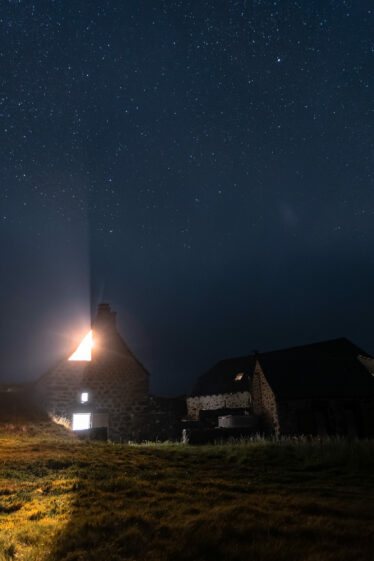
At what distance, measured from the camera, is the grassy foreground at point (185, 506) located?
16.0 feet

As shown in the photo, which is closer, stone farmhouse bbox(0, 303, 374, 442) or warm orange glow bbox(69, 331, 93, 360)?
stone farmhouse bbox(0, 303, 374, 442)

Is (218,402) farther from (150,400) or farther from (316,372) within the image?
(316,372)

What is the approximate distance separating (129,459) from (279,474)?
477cm

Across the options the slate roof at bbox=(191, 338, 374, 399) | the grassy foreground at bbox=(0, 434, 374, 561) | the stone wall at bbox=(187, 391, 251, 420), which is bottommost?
the grassy foreground at bbox=(0, 434, 374, 561)

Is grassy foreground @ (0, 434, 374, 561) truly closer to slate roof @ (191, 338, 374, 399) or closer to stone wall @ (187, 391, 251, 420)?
slate roof @ (191, 338, 374, 399)

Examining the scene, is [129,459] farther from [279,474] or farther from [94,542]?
[94,542]

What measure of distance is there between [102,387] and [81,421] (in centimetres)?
249

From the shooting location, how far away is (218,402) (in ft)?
108

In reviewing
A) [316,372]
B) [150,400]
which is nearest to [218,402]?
[150,400]

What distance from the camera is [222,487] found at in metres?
8.49

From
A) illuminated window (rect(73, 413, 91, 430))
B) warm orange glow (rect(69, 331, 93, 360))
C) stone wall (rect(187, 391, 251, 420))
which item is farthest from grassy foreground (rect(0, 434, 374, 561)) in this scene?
stone wall (rect(187, 391, 251, 420))

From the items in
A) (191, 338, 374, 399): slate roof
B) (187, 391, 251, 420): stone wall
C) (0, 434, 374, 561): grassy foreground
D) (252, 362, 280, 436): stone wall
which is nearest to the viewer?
(0, 434, 374, 561): grassy foreground

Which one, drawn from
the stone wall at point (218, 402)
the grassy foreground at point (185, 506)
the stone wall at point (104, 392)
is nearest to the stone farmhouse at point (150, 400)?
the stone wall at point (104, 392)

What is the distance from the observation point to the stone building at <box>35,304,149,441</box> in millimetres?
23875
